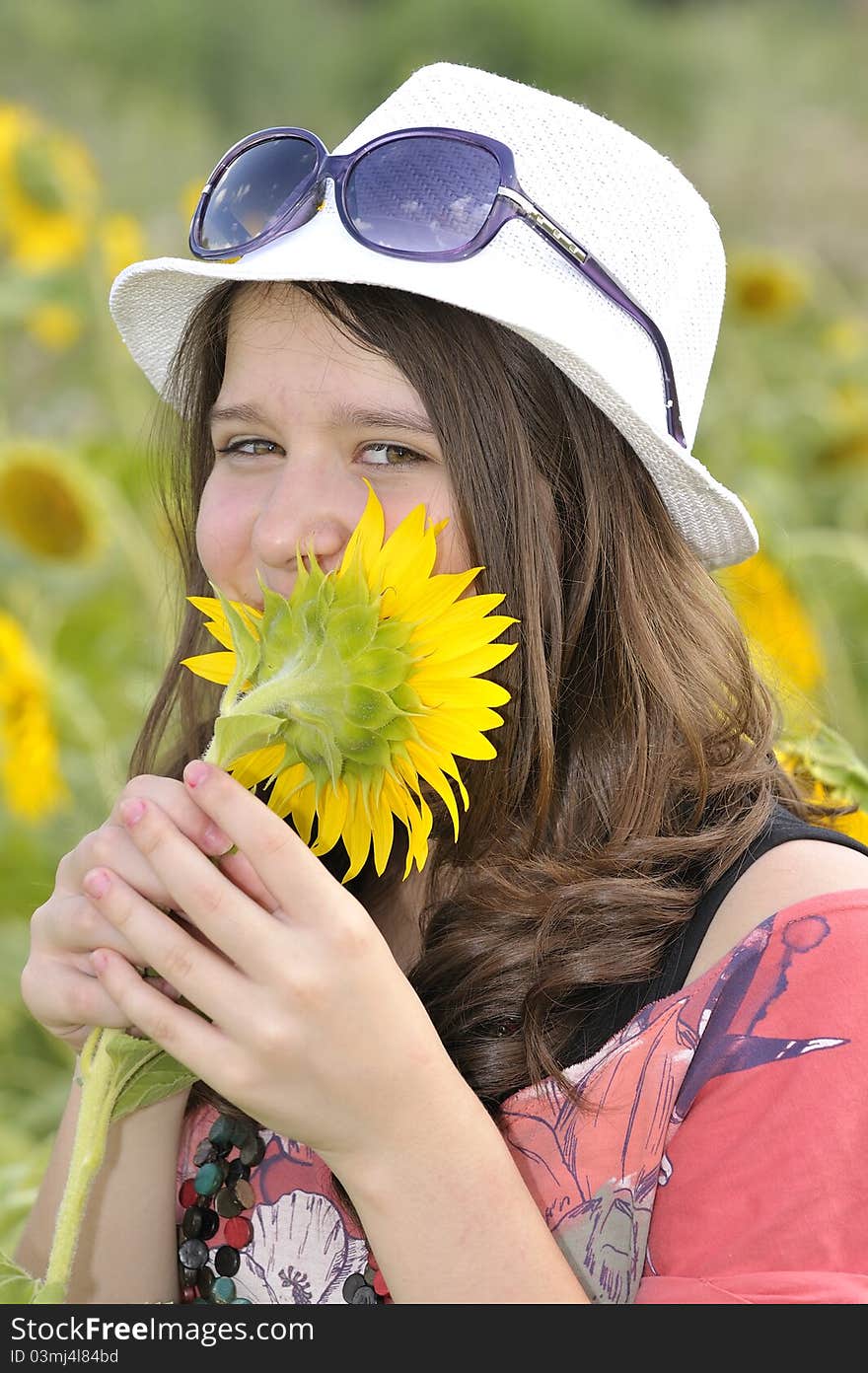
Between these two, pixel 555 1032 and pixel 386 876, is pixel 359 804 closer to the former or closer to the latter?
pixel 555 1032

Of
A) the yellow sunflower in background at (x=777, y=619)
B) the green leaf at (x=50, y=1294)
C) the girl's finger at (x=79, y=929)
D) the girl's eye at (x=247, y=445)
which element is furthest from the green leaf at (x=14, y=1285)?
the yellow sunflower in background at (x=777, y=619)

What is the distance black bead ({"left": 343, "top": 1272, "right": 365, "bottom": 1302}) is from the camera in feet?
2.80

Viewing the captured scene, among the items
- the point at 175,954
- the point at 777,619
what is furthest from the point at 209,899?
the point at 777,619

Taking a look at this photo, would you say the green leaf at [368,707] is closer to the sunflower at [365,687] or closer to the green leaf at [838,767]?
the sunflower at [365,687]

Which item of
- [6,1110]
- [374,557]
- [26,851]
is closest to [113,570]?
[26,851]

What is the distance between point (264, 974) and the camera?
0.63m

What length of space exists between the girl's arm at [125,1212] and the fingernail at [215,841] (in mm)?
325

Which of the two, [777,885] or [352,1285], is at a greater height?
[777,885]

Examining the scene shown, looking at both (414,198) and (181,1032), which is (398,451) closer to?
(414,198)

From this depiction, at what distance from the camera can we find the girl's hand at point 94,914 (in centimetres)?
65

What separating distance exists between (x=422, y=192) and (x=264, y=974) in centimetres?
47

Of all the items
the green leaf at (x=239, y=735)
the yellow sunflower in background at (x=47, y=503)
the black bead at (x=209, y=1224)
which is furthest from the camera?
the yellow sunflower in background at (x=47, y=503)

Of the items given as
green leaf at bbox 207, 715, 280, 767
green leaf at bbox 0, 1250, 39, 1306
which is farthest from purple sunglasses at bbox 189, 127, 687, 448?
green leaf at bbox 0, 1250, 39, 1306

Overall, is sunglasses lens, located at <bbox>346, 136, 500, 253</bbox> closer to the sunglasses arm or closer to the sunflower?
the sunglasses arm
